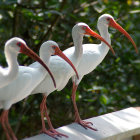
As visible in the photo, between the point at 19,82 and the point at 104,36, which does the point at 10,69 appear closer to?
the point at 19,82

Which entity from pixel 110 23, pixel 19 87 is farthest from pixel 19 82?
pixel 110 23

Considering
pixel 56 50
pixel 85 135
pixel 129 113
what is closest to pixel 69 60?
pixel 56 50

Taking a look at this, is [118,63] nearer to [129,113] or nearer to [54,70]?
[129,113]

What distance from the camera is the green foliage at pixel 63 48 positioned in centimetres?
578

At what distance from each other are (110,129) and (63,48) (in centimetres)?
169

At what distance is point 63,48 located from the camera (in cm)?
574

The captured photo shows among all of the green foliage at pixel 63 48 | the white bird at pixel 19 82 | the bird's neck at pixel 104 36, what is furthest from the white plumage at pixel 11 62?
the green foliage at pixel 63 48

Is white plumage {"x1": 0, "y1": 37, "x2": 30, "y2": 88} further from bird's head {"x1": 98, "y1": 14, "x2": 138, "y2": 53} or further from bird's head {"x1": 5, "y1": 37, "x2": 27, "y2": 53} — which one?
bird's head {"x1": 98, "y1": 14, "x2": 138, "y2": 53}

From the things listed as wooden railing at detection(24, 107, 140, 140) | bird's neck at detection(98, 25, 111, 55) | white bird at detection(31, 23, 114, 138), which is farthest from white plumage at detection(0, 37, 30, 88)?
bird's neck at detection(98, 25, 111, 55)

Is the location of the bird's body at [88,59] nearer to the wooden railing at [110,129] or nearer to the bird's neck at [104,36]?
the bird's neck at [104,36]

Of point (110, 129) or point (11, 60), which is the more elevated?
point (11, 60)

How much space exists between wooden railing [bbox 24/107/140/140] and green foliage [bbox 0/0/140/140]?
912mm

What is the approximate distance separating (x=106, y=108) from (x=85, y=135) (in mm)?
2074

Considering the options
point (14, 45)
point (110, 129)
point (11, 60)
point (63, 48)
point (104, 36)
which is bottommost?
point (110, 129)
